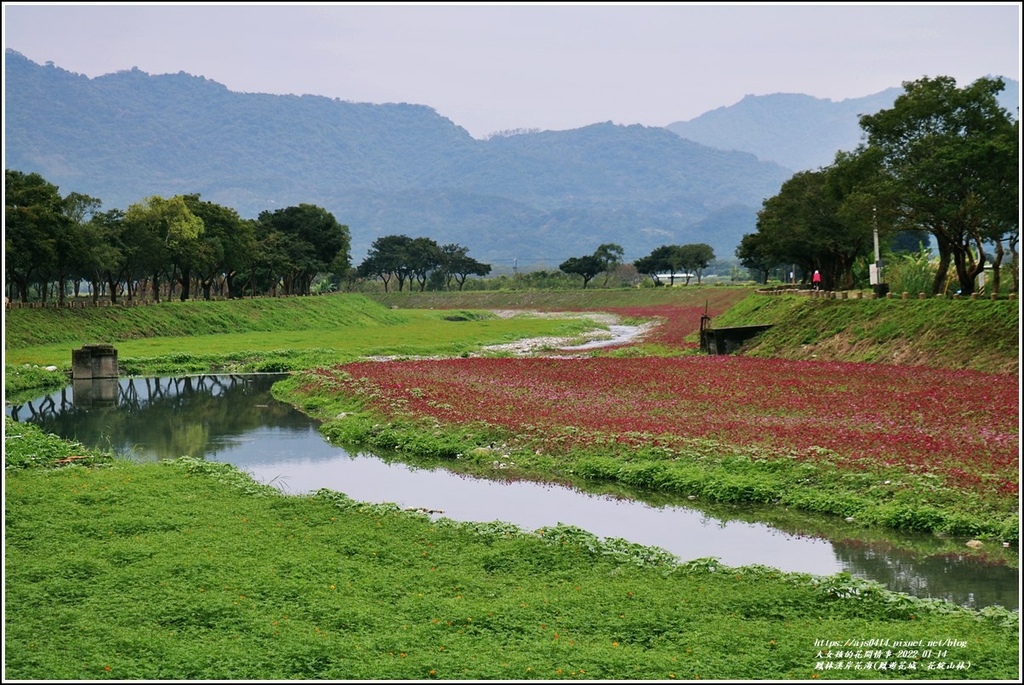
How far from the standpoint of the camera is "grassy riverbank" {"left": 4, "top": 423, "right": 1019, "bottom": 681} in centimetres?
1023

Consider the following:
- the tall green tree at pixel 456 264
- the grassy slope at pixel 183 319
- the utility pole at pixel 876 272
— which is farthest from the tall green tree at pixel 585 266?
the utility pole at pixel 876 272

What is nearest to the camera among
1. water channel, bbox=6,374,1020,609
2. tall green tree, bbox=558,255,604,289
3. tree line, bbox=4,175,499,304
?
water channel, bbox=6,374,1020,609

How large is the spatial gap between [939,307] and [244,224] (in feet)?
223

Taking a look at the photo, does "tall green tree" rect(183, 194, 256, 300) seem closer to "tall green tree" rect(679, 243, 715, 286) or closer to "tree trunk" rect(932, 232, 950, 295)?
"tree trunk" rect(932, 232, 950, 295)

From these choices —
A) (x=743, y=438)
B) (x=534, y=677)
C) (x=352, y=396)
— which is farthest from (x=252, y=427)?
(x=534, y=677)

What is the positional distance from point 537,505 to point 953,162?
30.7 meters

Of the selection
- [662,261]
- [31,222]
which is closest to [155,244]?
[31,222]

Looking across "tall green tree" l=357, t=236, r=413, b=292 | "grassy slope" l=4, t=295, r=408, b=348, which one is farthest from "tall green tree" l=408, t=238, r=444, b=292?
"grassy slope" l=4, t=295, r=408, b=348

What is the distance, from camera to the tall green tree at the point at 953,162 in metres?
43.1

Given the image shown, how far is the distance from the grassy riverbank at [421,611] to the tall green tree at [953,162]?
3316 centimetres

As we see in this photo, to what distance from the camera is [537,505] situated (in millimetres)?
20094

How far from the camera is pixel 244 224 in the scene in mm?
95375

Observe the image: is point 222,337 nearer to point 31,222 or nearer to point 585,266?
point 31,222

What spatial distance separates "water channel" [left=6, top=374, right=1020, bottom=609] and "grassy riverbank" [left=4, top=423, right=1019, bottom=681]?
202cm
